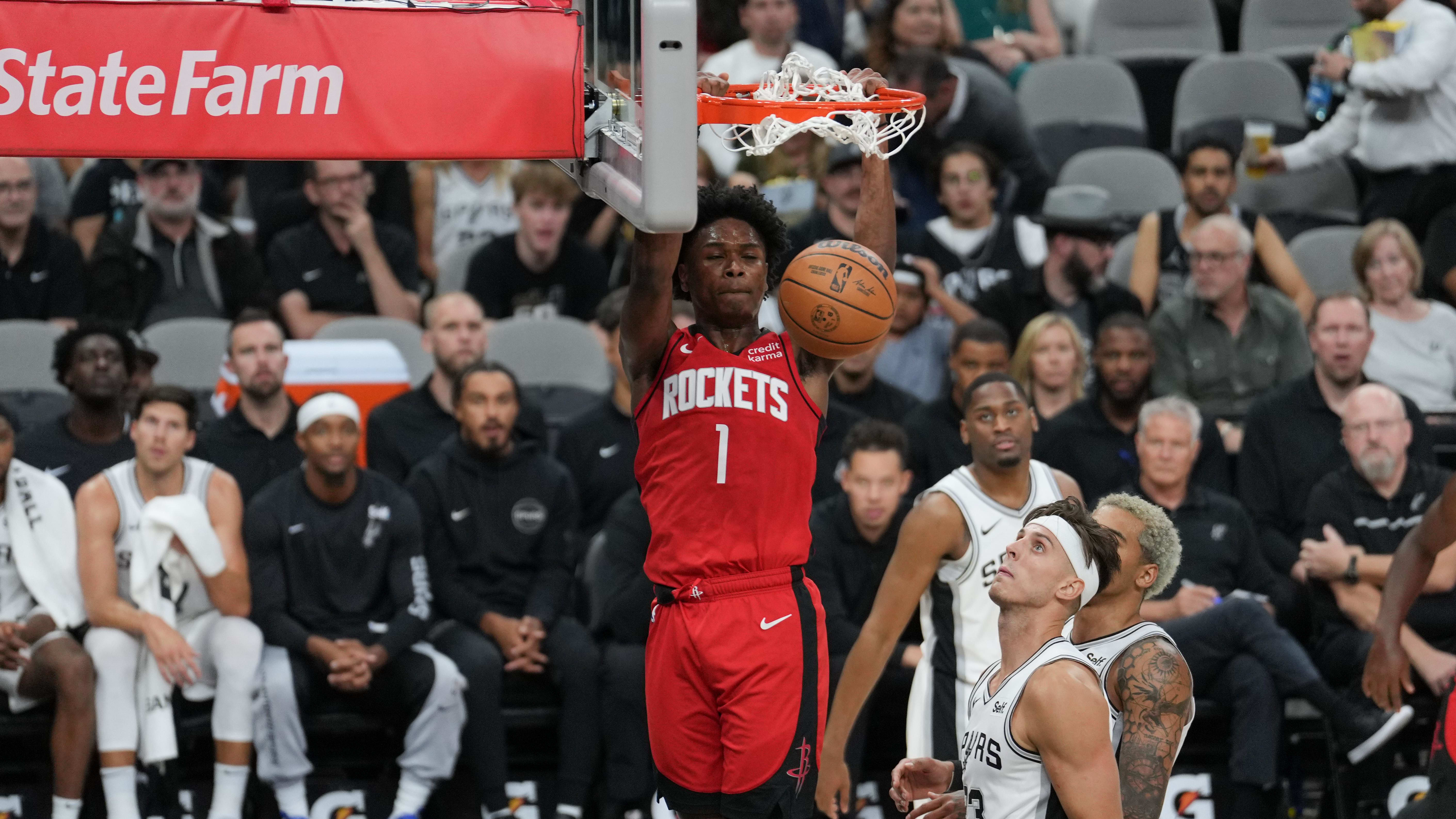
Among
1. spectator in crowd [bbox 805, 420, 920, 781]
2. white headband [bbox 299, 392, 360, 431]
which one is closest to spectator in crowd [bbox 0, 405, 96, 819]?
white headband [bbox 299, 392, 360, 431]

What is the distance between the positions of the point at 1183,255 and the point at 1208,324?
0.68 metres

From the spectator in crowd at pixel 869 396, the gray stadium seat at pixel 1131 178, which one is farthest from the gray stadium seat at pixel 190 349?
the gray stadium seat at pixel 1131 178

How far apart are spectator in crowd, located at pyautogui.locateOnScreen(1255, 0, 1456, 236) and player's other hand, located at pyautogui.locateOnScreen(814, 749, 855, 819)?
20.4 ft

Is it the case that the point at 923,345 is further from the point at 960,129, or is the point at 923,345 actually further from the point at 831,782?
the point at 831,782

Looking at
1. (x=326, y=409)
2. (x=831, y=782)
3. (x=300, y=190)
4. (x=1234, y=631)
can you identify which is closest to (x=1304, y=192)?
(x=1234, y=631)

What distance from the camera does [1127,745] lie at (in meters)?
4.34

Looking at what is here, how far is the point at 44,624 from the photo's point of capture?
7.38 metres

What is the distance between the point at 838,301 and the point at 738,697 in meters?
1.17

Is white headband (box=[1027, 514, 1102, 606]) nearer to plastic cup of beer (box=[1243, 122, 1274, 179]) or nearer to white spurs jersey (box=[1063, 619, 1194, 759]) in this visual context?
white spurs jersey (box=[1063, 619, 1194, 759])

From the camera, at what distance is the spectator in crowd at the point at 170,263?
9414 mm

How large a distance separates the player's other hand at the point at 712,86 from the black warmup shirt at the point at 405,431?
3.90 meters

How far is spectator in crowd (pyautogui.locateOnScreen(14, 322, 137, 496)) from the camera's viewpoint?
810cm

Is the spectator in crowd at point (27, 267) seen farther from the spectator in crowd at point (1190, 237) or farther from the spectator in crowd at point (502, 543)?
the spectator in crowd at point (1190, 237)

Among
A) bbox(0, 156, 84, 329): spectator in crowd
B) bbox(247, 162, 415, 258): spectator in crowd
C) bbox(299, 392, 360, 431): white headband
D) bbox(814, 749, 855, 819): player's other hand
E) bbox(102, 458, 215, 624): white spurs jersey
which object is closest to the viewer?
bbox(814, 749, 855, 819): player's other hand
